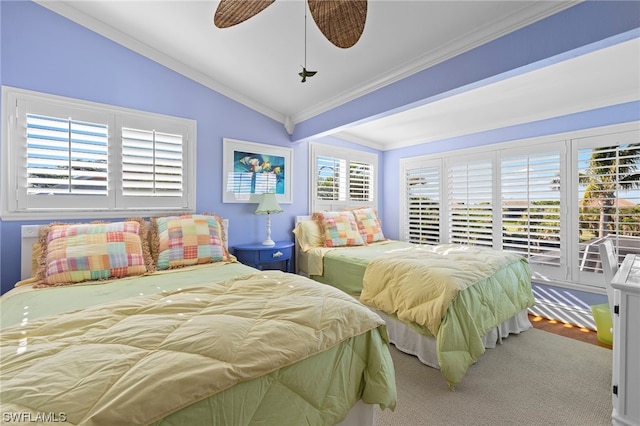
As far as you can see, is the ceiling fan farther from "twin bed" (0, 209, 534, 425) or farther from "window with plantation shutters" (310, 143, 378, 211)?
"window with plantation shutters" (310, 143, 378, 211)

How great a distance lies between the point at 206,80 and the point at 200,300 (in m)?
2.53

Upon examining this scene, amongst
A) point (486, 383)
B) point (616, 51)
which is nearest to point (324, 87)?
point (616, 51)

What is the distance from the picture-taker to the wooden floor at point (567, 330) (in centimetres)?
259

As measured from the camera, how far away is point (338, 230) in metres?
3.49

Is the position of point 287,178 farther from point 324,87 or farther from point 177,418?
point 177,418

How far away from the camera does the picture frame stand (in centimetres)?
316

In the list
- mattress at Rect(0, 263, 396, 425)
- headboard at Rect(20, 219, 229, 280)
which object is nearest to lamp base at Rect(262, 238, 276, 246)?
mattress at Rect(0, 263, 396, 425)

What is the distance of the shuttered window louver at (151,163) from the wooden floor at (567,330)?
153 inches

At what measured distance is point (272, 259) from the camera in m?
3.08

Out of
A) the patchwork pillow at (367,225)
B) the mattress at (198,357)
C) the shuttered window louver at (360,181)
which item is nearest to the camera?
the mattress at (198,357)

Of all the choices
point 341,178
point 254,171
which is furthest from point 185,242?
point 341,178

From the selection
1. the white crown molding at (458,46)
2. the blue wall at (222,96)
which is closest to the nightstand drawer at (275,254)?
the blue wall at (222,96)

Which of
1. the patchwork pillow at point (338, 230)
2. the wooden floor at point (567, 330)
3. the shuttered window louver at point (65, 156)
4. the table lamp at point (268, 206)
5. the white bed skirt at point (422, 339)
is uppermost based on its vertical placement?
the shuttered window louver at point (65, 156)

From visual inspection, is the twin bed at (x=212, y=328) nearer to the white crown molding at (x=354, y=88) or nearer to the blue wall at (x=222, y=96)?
the blue wall at (x=222, y=96)
